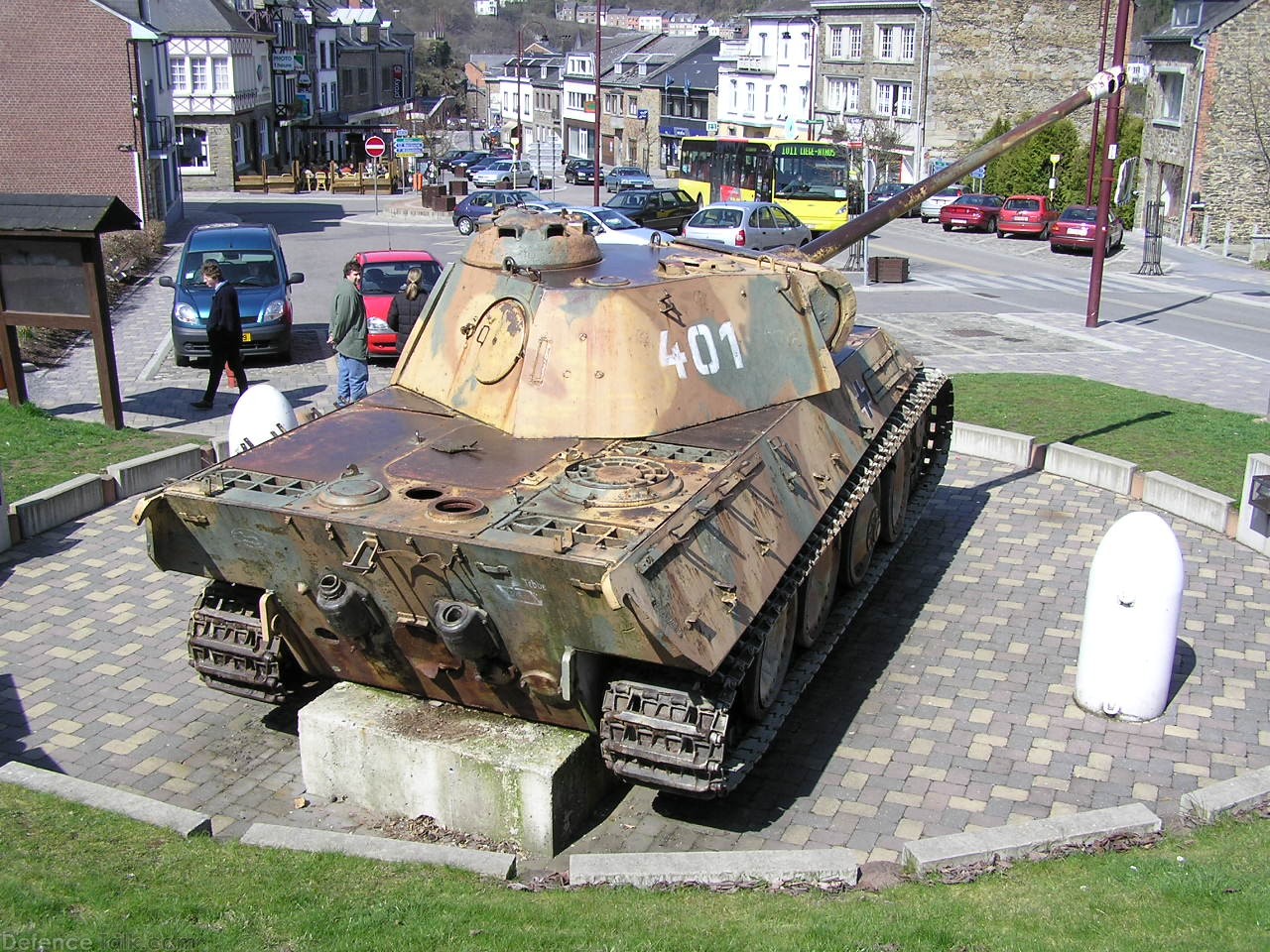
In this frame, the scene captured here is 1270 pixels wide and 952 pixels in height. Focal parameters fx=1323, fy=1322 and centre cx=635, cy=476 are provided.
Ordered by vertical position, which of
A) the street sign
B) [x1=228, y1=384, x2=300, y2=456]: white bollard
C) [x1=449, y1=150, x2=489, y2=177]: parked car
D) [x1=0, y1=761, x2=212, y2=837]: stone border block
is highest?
the street sign

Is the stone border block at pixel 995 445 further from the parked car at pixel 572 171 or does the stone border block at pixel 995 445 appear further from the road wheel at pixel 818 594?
the parked car at pixel 572 171

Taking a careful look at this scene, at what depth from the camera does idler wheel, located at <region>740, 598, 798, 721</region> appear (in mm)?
7660

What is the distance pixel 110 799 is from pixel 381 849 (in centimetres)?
148

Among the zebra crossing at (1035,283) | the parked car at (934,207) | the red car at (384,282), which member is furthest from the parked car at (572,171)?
the red car at (384,282)

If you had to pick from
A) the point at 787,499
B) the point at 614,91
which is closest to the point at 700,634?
the point at 787,499

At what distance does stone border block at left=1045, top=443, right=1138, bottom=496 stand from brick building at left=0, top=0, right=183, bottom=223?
90.8ft

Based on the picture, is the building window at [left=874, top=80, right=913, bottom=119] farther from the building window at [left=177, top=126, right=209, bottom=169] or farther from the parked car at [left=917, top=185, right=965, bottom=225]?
the building window at [left=177, top=126, right=209, bottom=169]

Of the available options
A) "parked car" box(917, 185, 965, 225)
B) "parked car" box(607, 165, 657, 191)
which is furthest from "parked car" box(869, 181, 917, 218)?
"parked car" box(607, 165, 657, 191)

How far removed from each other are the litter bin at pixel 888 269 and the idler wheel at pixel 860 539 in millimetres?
18273

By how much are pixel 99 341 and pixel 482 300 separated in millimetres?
6703

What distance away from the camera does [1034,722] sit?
337 inches

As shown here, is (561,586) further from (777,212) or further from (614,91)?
(614,91)

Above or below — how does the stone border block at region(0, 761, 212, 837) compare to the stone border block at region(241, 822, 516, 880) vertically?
above

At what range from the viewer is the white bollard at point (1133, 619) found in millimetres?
8289
